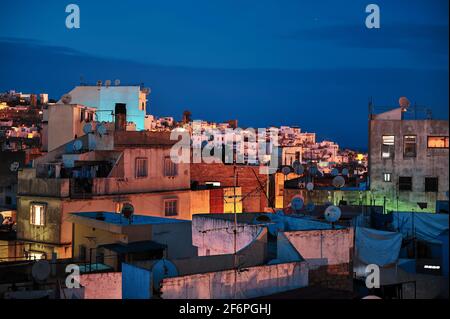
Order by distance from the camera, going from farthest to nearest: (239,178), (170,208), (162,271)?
(239,178), (170,208), (162,271)

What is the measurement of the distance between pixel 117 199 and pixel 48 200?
9.89ft

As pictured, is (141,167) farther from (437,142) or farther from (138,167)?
(437,142)

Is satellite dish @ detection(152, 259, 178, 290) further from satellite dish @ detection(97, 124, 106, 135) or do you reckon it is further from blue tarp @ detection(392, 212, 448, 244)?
satellite dish @ detection(97, 124, 106, 135)

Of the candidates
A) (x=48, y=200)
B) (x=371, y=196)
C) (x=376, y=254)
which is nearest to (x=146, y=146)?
(x=48, y=200)

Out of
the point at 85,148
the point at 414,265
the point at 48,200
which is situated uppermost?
the point at 85,148

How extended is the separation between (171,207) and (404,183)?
11.1 meters

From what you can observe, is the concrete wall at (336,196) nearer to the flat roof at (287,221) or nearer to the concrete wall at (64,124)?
the flat roof at (287,221)

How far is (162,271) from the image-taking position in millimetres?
12617

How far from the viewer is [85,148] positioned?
95.0ft

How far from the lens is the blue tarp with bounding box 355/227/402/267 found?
1961cm

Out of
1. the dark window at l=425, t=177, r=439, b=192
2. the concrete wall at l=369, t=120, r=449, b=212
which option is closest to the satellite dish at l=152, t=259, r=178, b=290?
the concrete wall at l=369, t=120, r=449, b=212

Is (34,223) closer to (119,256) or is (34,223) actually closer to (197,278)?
(119,256)

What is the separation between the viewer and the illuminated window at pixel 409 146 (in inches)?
1137

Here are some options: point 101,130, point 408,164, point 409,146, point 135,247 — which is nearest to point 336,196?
point 408,164
